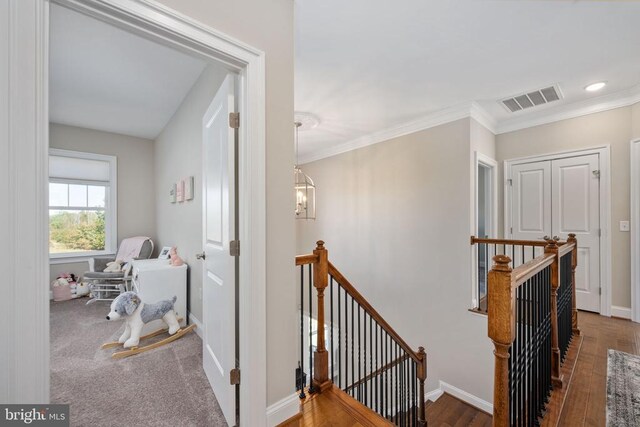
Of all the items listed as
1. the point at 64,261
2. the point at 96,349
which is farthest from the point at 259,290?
the point at 64,261

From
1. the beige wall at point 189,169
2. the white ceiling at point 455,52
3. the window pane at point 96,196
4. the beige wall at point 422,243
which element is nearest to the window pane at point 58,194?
the window pane at point 96,196

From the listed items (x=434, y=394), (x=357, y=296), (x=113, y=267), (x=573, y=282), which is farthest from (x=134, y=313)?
(x=573, y=282)

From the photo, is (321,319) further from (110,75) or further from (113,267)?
(113,267)

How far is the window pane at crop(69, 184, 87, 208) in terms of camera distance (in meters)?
4.23

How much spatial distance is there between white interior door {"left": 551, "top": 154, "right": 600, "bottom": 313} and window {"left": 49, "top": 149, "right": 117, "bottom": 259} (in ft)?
21.8

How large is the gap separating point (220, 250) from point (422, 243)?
279 centimetres

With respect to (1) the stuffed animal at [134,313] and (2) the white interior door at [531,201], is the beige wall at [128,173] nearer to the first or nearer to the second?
(1) the stuffed animal at [134,313]

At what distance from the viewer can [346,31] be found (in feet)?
6.33

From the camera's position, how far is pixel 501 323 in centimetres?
115

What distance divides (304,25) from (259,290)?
1835 mm

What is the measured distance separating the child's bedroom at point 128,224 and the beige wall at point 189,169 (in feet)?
0.07

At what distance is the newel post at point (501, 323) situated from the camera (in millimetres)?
1126

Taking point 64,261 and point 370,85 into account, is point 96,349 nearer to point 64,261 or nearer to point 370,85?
point 64,261

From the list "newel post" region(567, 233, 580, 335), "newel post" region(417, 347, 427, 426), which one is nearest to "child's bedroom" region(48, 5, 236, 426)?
"newel post" region(417, 347, 427, 426)
